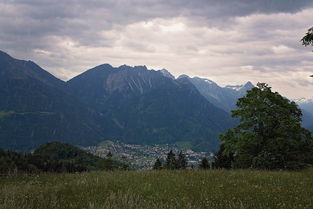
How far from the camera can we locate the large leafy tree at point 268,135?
32.0 metres

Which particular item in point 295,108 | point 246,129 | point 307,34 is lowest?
point 246,129

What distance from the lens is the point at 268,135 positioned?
34.2 m

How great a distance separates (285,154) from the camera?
107 ft

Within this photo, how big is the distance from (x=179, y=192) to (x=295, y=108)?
92.6ft

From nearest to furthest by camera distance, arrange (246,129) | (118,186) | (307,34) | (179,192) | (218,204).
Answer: (218,204)
(179,192)
(118,186)
(307,34)
(246,129)

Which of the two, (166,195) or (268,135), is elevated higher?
(268,135)

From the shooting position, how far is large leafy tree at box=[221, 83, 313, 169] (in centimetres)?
3198

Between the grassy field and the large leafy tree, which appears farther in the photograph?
the large leafy tree

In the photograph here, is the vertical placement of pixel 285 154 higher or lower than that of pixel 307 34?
lower

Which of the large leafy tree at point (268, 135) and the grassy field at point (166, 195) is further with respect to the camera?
the large leafy tree at point (268, 135)

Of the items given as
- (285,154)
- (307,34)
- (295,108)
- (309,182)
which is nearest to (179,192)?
(309,182)

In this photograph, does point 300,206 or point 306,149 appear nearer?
point 300,206

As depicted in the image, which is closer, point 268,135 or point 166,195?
point 166,195

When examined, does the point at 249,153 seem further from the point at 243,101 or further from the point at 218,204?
the point at 218,204
